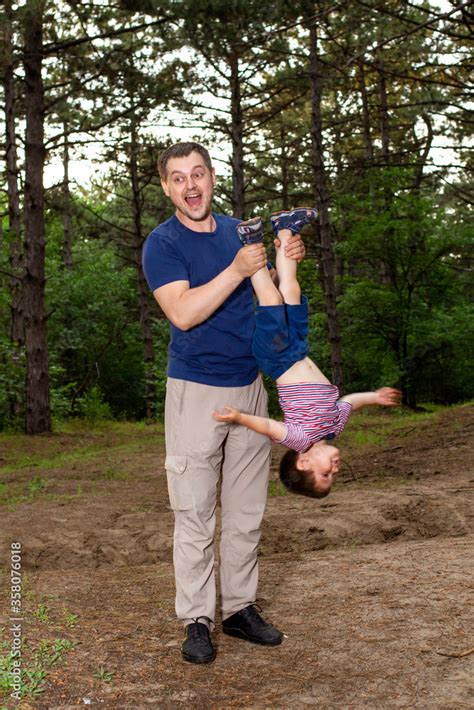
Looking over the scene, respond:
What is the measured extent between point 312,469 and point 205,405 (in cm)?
69

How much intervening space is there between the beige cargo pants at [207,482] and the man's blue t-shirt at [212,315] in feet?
0.29

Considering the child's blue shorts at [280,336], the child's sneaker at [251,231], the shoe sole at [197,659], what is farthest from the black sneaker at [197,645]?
the child's sneaker at [251,231]

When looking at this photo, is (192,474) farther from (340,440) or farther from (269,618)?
(340,440)

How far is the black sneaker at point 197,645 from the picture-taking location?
4.34 m

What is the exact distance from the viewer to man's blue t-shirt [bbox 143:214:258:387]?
4.20 metres

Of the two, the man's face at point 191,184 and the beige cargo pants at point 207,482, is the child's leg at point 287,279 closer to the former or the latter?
the man's face at point 191,184

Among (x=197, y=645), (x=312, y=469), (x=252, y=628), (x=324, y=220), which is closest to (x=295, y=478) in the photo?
(x=312, y=469)

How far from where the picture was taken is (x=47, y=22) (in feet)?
48.1

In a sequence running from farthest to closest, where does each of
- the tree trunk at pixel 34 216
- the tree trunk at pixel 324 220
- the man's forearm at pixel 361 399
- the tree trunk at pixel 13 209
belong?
the tree trunk at pixel 324 220, the tree trunk at pixel 13 209, the tree trunk at pixel 34 216, the man's forearm at pixel 361 399

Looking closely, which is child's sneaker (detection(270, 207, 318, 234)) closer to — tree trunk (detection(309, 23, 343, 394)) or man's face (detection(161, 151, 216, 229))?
man's face (detection(161, 151, 216, 229))

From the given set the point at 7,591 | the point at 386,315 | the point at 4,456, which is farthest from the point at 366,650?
the point at 386,315

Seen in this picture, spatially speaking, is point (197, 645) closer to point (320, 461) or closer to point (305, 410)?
point (320, 461)

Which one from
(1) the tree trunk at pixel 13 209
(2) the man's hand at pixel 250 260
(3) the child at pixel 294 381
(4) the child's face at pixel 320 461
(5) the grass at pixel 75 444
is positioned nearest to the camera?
(2) the man's hand at pixel 250 260

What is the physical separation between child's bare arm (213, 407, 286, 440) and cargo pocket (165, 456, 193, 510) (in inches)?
16.2
